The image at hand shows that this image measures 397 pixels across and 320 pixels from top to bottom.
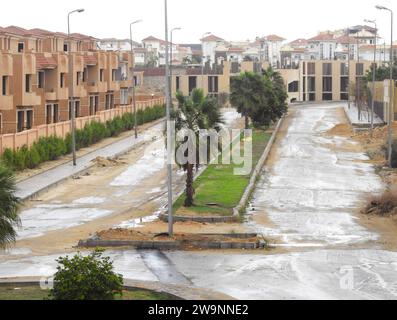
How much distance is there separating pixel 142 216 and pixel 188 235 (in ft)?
17.8

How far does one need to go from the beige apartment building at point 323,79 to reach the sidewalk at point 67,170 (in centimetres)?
5636

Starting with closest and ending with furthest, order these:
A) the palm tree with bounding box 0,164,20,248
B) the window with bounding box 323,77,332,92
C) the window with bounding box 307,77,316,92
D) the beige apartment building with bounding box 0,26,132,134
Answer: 1. the palm tree with bounding box 0,164,20,248
2. the beige apartment building with bounding box 0,26,132,134
3. the window with bounding box 307,77,316,92
4. the window with bounding box 323,77,332,92

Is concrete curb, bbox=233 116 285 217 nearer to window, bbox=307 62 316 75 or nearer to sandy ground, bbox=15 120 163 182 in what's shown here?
sandy ground, bbox=15 120 163 182

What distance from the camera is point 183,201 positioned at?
33.8m

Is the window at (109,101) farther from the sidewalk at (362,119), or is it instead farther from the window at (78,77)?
the sidewalk at (362,119)

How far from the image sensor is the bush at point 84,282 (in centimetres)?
1581

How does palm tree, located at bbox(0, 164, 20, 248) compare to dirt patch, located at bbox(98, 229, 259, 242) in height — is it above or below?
above

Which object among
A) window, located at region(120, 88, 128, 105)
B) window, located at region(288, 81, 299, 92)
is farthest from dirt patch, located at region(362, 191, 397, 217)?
window, located at region(288, 81, 299, 92)

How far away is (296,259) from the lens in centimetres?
2383

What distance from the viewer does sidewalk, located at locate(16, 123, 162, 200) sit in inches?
1501

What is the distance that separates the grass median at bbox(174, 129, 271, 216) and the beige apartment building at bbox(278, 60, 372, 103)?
7364 cm

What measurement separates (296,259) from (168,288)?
210 inches

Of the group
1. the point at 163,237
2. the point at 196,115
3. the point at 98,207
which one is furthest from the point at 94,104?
the point at 163,237

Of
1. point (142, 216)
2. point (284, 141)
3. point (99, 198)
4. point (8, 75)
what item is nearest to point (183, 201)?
point (142, 216)
